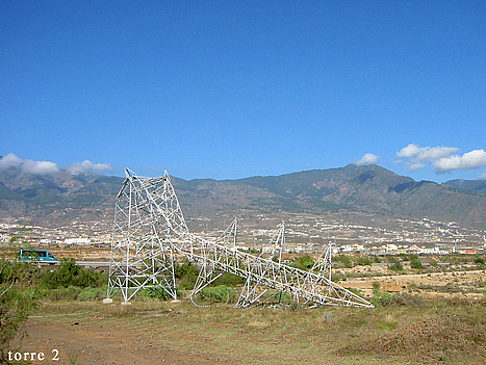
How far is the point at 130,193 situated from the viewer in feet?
102

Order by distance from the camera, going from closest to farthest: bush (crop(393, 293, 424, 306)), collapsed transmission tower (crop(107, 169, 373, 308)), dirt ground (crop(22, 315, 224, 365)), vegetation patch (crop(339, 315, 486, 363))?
vegetation patch (crop(339, 315, 486, 363)) → dirt ground (crop(22, 315, 224, 365)) → bush (crop(393, 293, 424, 306)) → collapsed transmission tower (crop(107, 169, 373, 308))

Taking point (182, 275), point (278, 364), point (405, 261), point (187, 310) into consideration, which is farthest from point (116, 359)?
point (405, 261)

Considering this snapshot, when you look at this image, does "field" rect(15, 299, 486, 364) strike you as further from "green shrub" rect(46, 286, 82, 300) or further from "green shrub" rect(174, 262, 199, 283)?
"green shrub" rect(174, 262, 199, 283)

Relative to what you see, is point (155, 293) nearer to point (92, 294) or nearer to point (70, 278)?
point (92, 294)

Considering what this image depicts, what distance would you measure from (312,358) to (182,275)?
3081 cm

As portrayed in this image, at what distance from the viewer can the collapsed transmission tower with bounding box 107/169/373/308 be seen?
2845 centimetres

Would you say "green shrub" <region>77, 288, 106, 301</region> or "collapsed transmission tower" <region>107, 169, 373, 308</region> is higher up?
"collapsed transmission tower" <region>107, 169, 373, 308</region>

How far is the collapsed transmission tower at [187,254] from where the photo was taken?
28453mm

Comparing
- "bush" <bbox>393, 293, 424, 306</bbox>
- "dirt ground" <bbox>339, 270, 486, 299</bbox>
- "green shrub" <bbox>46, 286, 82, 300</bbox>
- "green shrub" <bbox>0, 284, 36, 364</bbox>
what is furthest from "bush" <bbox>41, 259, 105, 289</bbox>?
"green shrub" <bbox>0, 284, 36, 364</bbox>

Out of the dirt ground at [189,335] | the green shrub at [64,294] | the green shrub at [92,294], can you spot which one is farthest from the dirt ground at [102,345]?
the green shrub at [64,294]

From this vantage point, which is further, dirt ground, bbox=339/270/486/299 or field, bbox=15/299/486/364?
dirt ground, bbox=339/270/486/299

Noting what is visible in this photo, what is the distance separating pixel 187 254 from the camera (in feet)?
100.0

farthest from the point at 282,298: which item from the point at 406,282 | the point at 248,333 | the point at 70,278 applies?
the point at 406,282

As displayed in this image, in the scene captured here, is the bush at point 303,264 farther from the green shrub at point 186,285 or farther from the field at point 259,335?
the field at point 259,335
